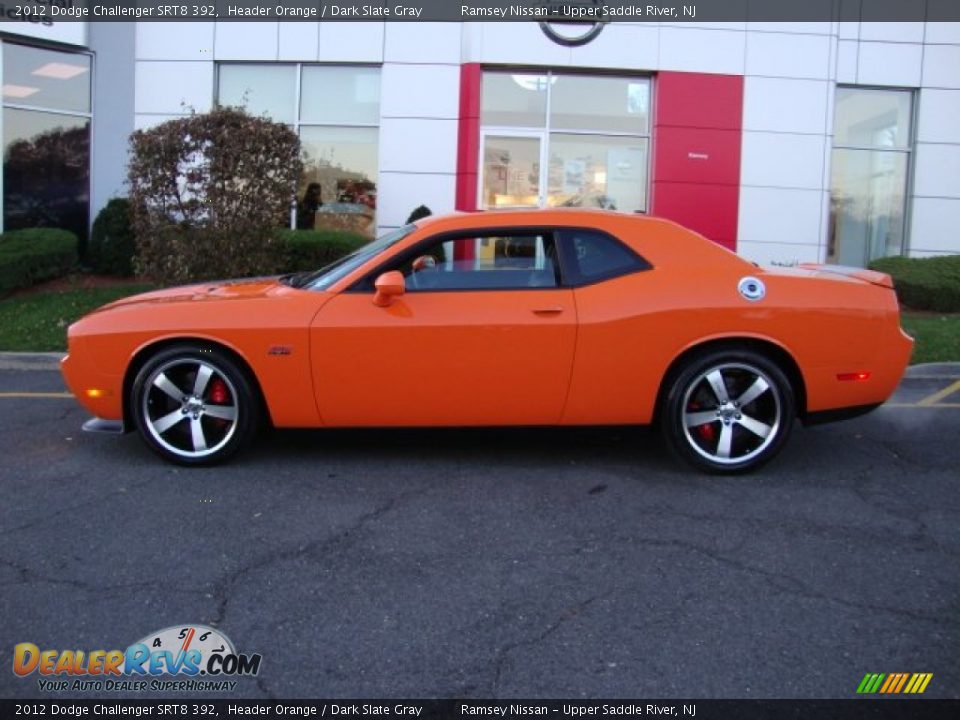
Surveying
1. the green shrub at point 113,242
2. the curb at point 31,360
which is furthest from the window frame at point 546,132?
the curb at point 31,360

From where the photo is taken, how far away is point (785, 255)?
13.6m

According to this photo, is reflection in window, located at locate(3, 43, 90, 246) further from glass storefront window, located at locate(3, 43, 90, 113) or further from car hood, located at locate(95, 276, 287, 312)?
car hood, located at locate(95, 276, 287, 312)

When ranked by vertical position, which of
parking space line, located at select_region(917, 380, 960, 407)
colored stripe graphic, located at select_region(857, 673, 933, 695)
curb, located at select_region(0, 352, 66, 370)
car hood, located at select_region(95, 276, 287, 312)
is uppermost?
car hood, located at select_region(95, 276, 287, 312)

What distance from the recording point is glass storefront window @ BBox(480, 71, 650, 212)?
13352 mm

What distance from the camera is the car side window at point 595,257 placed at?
5.09 meters

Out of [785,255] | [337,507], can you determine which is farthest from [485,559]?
[785,255]

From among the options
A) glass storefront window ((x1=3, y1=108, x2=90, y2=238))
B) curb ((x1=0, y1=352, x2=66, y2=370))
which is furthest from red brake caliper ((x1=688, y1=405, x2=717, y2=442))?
glass storefront window ((x1=3, y1=108, x2=90, y2=238))

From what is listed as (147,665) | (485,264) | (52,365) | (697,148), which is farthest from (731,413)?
(697,148)

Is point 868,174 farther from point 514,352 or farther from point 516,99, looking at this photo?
point 514,352

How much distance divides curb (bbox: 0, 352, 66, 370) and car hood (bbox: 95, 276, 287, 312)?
3530 millimetres

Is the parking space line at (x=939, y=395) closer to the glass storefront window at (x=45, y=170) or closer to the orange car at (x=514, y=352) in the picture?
the orange car at (x=514, y=352)

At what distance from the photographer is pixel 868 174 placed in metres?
14.4

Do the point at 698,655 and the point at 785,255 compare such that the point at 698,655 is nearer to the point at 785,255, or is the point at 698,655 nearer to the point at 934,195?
the point at 785,255
